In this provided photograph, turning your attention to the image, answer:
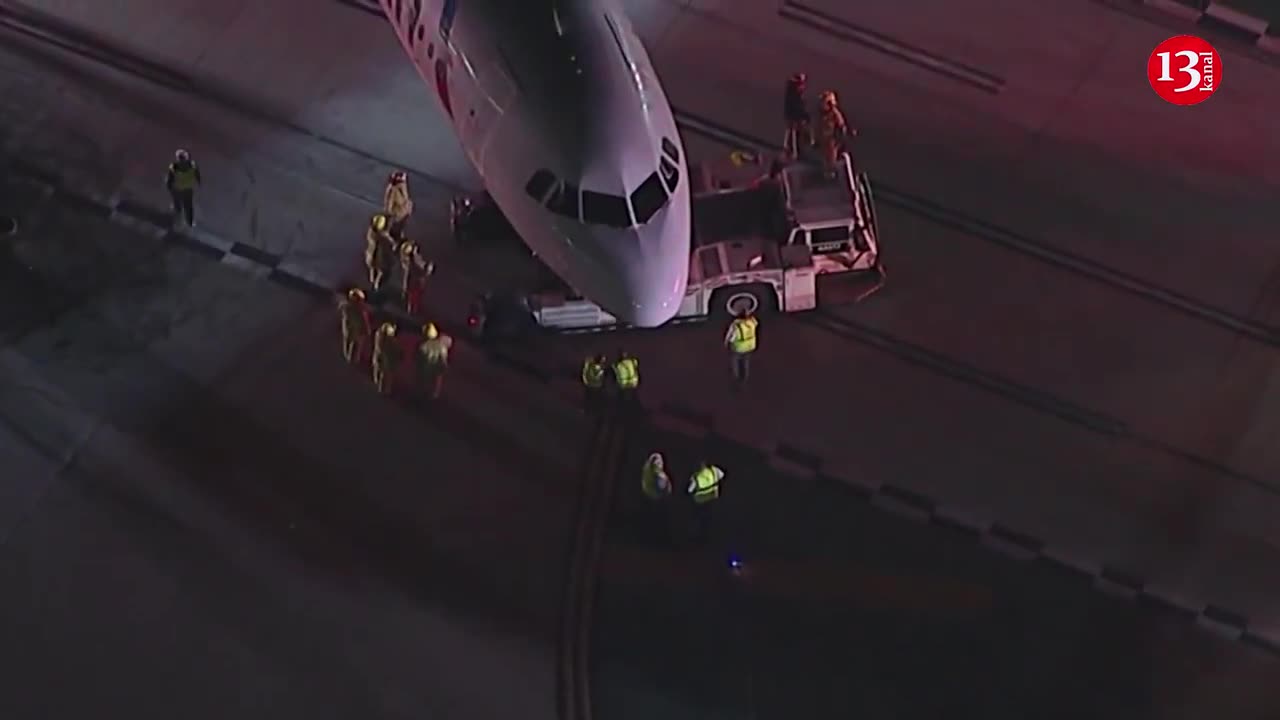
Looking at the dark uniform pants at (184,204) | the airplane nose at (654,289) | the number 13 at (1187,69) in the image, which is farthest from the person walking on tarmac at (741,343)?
the number 13 at (1187,69)

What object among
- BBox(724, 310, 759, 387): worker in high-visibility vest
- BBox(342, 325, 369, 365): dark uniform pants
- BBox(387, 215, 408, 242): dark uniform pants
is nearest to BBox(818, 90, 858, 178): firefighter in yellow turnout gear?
BBox(724, 310, 759, 387): worker in high-visibility vest

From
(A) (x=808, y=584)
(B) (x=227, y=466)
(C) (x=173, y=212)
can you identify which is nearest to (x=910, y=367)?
(A) (x=808, y=584)

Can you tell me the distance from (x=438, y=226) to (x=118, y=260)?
539 cm

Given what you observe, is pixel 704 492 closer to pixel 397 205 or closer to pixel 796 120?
pixel 397 205

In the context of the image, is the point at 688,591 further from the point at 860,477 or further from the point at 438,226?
the point at 438,226

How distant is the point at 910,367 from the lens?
28.6 meters

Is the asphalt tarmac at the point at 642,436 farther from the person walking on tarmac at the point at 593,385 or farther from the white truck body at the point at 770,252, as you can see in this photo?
the white truck body at the point at 770,252

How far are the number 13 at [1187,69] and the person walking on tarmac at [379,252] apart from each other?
48.5 feet

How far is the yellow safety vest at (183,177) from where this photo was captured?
29.1 meters

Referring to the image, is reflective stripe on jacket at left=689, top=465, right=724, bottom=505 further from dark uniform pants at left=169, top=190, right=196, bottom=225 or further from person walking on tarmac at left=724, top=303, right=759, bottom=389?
dark uniform pants at left=169, top=190, right=196, bottom=225

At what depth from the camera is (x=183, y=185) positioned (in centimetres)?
2930

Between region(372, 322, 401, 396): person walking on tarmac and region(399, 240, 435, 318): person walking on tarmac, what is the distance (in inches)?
36.2

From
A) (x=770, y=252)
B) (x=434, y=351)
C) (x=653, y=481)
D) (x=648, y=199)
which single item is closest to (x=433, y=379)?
(x=434, y=351)

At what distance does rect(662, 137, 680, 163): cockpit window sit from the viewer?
25.2 m
